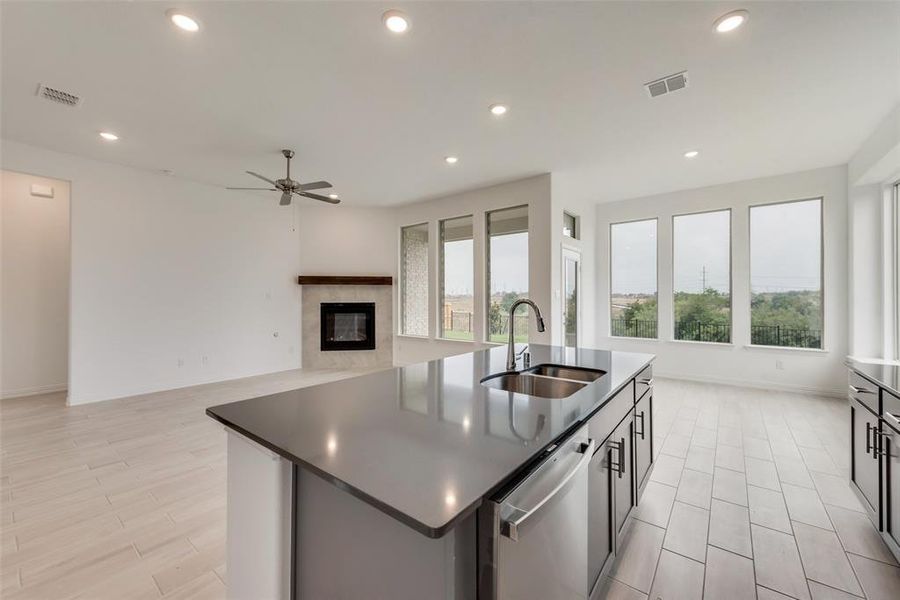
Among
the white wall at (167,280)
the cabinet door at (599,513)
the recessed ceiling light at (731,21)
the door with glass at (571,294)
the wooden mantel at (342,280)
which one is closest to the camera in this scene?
the cabinet door at (599,513)

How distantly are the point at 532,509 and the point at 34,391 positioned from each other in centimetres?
703

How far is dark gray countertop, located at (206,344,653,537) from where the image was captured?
750 millimetres

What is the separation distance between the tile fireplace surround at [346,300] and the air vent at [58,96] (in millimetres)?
3668

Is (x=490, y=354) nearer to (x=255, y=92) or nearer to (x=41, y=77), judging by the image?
(x=255, y=92)

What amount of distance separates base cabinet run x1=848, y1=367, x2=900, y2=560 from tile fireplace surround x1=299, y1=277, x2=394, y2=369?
5924 millimetres

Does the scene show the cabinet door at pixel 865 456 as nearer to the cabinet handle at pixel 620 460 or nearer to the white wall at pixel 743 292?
the cabinet handle at pixel 620 460

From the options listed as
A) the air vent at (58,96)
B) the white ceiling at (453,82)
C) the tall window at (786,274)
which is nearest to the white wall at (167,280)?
the white ceiling at (453,82)

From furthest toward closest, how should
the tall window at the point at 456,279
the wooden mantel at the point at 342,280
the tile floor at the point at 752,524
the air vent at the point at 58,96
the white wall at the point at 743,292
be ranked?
the wooden mantel at the point at 342,280 < the tall window at the point at 456,279 < the white wall at the point at 743,292 < the air vent at the point at 58,96 < the tile floor at the point at 752,524

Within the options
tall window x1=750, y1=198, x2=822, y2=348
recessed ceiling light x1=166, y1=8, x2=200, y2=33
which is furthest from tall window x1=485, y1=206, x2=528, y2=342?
recessed ceiling light x1=166, y1=8, x2=200, y2=33

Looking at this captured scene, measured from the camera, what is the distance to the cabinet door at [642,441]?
1981 millimetres

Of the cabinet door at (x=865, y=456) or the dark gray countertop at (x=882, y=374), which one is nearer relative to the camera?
the dark gray countertop at (x=882, y=374)

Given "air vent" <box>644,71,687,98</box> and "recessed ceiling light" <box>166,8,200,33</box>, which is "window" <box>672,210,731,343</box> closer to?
"air vent" <box>644,71,687,98</box>

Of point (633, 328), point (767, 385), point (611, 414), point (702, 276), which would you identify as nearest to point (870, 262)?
point (702, 276)

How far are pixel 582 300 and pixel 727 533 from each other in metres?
4.29
